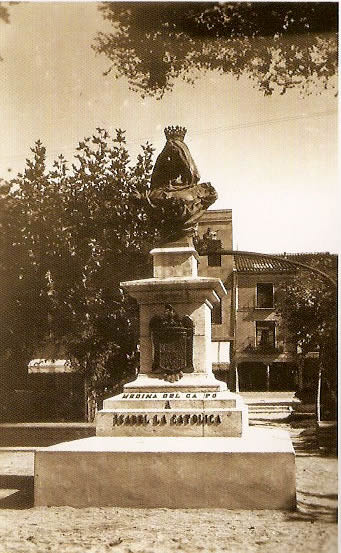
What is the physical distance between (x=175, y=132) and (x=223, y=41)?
1608mm

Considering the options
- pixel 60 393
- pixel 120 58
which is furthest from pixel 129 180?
pixel 60 393

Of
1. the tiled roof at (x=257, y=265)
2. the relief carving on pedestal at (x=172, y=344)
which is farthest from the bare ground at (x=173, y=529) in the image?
the tiled roof at (x=257, y=265)

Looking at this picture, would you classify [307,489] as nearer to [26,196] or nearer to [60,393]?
[26,196]

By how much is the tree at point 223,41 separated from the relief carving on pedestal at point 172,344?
3.60 meters

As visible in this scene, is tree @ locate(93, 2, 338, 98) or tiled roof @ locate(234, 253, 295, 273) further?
tiled roof @ locate(234, 253, 295, 273)

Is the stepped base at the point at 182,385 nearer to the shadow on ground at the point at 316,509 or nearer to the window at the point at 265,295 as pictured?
the shadow on ground at the point at 316,509

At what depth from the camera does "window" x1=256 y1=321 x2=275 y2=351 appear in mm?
25703

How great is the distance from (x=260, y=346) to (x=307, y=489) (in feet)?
58.5

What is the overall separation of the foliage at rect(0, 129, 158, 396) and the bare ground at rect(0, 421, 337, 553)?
733cm

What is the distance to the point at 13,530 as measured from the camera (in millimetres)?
6574

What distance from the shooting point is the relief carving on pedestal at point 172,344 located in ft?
28.4

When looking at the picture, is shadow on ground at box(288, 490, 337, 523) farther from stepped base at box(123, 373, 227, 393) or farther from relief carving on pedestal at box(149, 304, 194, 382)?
relief carving on pedestal at box(149, 304, 194, 382)

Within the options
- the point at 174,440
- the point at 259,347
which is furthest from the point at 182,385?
the point at 259,347

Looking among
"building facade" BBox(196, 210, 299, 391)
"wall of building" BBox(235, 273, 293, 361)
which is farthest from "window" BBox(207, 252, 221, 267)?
"wall of building" BBox(235, 273, 293, 361)
